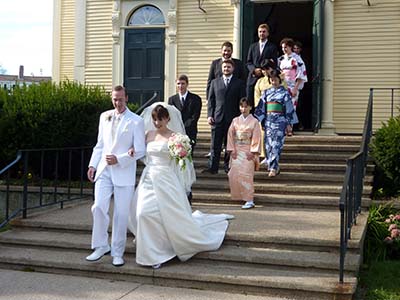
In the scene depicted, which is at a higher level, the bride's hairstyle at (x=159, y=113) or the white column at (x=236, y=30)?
the white column at (x=236, y=30)

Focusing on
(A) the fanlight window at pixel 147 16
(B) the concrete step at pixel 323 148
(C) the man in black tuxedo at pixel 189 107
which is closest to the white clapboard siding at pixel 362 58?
(B) the concrete step at pixel 323 148

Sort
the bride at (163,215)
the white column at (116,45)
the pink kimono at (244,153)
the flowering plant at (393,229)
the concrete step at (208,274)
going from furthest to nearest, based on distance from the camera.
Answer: the white column at (116,45) < the pink kimono at (244,153) < the flowering plant at (393,229) < the bride at (163,215) < the concrete step at (208,274)

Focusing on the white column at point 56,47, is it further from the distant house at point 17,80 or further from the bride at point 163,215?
the bride at point 163,215

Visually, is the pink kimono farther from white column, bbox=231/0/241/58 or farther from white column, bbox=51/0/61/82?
white column, bbox=51/0/61/82

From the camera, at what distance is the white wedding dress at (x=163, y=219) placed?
17.8ft

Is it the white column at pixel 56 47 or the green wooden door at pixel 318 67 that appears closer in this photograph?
the green wooden door at pixel 318 67

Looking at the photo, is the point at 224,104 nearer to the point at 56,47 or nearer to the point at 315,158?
the point at 315,158

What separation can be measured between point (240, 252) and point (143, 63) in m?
7.73

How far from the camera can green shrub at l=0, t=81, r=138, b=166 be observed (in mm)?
9164

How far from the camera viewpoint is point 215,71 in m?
8.50

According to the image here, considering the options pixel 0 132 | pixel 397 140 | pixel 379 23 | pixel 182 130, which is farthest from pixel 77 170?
pixel 379 23

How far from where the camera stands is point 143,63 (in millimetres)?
12445

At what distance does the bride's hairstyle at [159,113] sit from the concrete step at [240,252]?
143 centimetres

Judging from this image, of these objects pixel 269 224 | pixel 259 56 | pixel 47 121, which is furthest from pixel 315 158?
pixel 47 121
